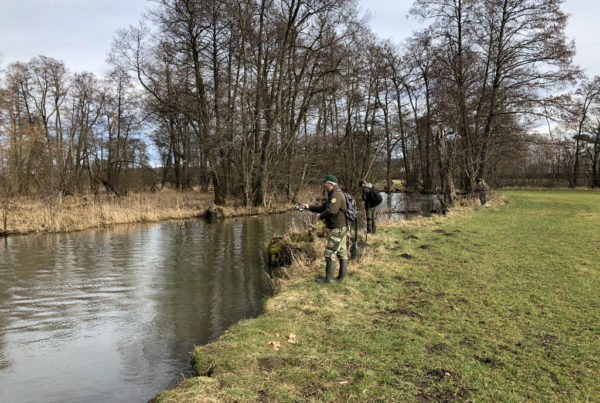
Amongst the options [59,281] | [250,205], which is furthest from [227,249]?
[250,205]

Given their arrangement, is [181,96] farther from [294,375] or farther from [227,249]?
[294,375]

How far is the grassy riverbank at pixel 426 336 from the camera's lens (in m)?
3.71

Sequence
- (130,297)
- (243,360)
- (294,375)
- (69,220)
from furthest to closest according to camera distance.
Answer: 1. (69,220)
2. (130,297)
3. (243,360)
4. (294,375)

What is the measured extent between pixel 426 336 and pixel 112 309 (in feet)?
20.5

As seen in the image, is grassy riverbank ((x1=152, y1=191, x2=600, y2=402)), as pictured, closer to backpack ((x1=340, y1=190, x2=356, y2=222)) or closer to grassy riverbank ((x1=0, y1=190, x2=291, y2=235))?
backpack ((x1=340, y1=190, x2=356, y2=222))

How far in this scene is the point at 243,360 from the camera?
4438 mm

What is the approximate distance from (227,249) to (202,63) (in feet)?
55.7

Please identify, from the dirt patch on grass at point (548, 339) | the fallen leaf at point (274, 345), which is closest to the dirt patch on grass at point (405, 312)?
the dirt patch on grass at point (548, 339)

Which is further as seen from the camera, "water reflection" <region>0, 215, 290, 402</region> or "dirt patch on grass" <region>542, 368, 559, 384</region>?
"water reflection" <region>0, 215, 290, 402</region>

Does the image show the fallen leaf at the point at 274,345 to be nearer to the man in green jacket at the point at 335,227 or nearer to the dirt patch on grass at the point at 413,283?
the man in green jacket at the point at 335,227

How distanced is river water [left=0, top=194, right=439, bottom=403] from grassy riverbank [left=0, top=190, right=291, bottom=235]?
1.86m

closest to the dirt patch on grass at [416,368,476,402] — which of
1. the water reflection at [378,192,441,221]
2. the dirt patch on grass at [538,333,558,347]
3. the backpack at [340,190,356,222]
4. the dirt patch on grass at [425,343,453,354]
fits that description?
the dirt patch on grass at [425,343,453,354]

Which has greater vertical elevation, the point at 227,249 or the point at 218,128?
the point at 218,128

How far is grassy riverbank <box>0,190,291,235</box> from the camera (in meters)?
16.6
